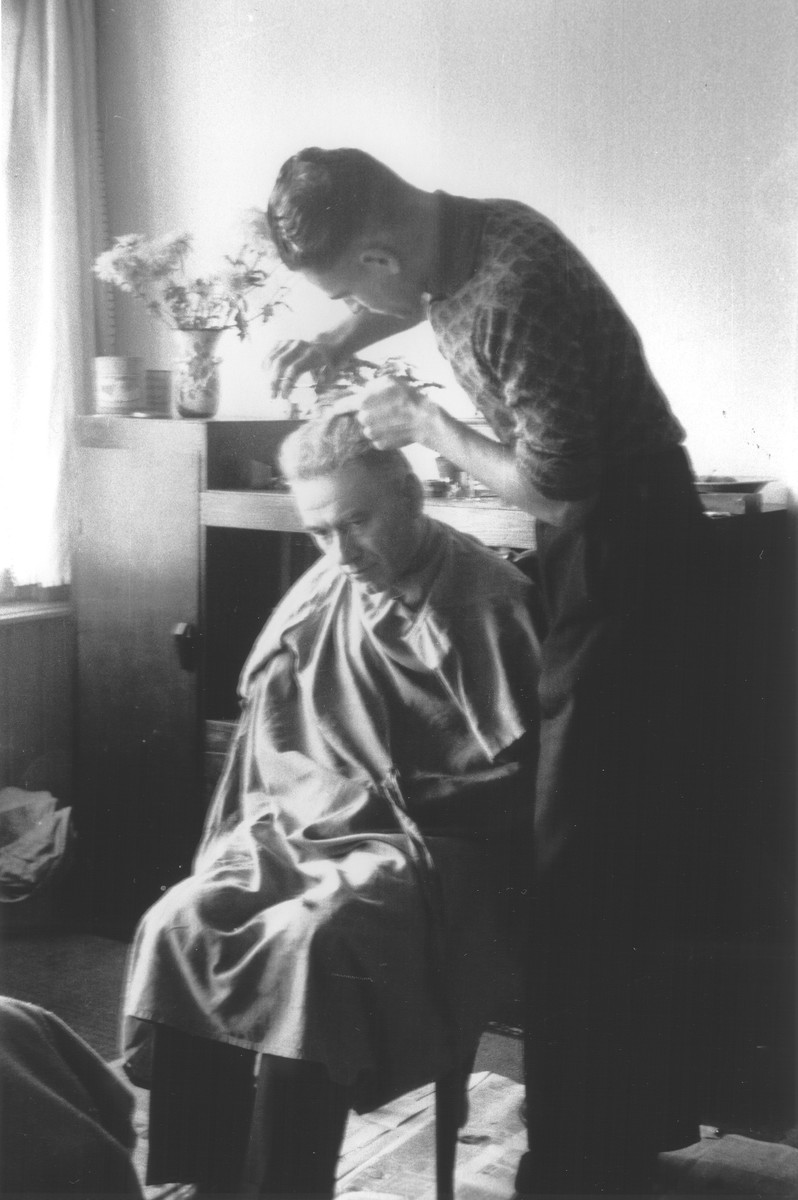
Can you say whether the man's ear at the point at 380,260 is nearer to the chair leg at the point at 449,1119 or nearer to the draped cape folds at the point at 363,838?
the draped cape folds at the point at 363,838

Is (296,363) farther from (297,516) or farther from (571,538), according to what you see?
(571,538)

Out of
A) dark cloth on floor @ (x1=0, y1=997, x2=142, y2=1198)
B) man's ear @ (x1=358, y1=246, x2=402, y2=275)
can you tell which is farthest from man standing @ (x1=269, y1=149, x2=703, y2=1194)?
dark cloth on floor @ (x1=0, y1=997, x2=142, y2=1198)

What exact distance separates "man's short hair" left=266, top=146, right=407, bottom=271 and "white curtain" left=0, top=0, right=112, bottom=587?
1.31ft

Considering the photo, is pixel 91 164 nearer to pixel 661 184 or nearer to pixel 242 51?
pixel 242 51

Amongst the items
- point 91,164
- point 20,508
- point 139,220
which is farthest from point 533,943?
point 91,164

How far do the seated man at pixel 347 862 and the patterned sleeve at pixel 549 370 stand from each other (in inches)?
6.4

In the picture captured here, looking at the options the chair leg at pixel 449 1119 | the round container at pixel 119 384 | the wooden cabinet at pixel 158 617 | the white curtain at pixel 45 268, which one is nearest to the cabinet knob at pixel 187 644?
the wooden cabinet at pixel 158 617

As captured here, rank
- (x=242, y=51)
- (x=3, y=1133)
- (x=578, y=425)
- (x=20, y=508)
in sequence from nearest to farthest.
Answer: (x=578, y=425)
(x=3, y=1133)
(x=242, y=51)
(x=20, y=508)

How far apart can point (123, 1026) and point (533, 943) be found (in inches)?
22.3

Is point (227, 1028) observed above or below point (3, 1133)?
above

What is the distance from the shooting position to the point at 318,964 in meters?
1.50

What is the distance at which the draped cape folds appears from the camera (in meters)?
1.51

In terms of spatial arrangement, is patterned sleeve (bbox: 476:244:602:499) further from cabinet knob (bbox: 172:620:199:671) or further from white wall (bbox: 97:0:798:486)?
cabinet knob (bbox: 172:620:199:671)

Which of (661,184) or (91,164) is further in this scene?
(91,164)
